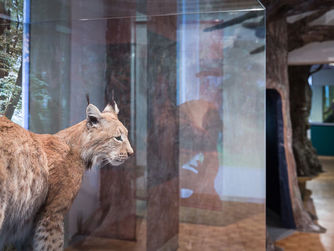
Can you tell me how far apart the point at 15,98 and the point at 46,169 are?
0.61 meters

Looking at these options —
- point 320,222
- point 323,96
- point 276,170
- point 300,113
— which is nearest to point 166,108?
point 276,170

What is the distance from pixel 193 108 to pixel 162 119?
0.72 feet

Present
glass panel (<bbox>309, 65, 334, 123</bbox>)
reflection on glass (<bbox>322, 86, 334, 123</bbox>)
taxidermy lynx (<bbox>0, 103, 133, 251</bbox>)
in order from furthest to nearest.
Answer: reflection on glass (<bbox>322, 86, 334, 123</bbox>), glass panel (<bbox>309, 65, 334, 123</bbox>), taxidermy lynx (<bbox>0, 103, 133, 251</bbox>)

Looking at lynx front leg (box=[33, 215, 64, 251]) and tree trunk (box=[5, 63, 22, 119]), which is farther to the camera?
tree trunk (box=[5, 63, 22, 119])

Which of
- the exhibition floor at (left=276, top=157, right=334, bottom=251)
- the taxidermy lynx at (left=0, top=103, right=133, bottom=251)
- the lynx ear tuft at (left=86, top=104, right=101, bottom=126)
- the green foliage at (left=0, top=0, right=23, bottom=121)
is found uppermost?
the green foliage at (left=0, top=0, right=23, bottom=121)

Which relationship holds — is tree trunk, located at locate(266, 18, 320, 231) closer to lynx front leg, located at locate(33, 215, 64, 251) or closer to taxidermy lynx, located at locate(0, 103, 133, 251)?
taxidermy lynx, located at locate(0, 103, 133, 251)

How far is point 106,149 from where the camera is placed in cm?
171

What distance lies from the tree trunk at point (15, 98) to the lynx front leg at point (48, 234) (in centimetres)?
69

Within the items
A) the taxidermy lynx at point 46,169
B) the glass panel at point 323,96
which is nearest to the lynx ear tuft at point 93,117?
the taxidermy lynx at point 46,169

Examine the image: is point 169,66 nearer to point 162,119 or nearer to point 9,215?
point 162,119

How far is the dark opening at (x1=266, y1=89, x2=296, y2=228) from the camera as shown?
12.7 feet

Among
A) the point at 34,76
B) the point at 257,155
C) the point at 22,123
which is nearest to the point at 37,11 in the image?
the point at 34,76

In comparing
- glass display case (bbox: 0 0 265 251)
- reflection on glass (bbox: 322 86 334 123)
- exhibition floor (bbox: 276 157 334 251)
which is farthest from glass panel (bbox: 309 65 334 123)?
glass display case (bbox: 0 0 265 251)

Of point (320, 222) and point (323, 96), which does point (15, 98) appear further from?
point (323, 96)
